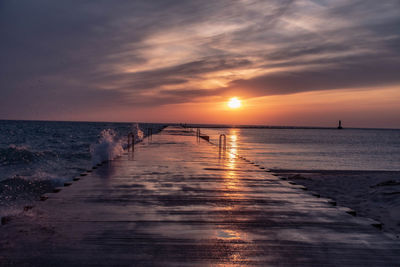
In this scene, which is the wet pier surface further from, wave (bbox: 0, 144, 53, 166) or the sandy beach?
wave (bbox: 0, 144, 53, 166)

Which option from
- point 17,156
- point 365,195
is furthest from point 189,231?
point 17,156

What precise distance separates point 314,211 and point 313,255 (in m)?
2.09

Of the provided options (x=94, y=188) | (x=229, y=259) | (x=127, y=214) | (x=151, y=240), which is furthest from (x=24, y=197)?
(x=229, y=259)

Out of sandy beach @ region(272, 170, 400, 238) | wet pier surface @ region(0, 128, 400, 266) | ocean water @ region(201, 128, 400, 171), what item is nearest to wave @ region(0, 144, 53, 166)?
ocean water @ region(201, 128, 400, 171)

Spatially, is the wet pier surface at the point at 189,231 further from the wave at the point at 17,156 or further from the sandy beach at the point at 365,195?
the wave at the point at 17,156

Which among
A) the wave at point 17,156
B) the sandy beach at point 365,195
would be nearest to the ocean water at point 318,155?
the sandy beach at point 365,195

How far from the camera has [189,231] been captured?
4.36m

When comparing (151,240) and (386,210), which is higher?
(151,240)

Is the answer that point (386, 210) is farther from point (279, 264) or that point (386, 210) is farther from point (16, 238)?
point (16, 238)

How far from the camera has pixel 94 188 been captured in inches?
287

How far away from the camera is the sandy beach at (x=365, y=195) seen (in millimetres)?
9111

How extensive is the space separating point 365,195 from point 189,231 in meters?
10.3

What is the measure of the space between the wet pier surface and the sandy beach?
340 cm

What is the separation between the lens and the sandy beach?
911cm
